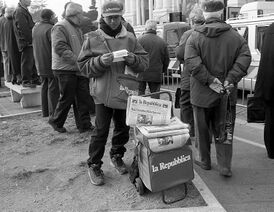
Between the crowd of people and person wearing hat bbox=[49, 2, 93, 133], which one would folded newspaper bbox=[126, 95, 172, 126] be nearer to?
the crowd of people

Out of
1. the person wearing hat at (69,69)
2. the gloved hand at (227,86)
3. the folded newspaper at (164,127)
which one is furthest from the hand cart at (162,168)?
the person wearing hat at (69,69)

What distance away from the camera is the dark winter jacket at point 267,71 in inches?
177

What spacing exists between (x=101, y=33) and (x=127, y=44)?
0.29 meters

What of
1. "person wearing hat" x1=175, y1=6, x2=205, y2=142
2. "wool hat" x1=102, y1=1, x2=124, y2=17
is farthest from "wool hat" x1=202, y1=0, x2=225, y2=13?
"person wearing hat" x1=175, y1=6, x2=205, y2=142

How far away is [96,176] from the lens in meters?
4.12

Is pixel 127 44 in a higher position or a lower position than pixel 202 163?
higher

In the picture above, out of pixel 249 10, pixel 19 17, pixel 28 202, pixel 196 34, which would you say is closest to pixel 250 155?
pixel 196 34

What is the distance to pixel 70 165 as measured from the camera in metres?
4.73

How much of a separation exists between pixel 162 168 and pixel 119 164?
0.97 meters

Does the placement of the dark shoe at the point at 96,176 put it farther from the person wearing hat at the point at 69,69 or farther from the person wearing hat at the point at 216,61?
the person wearing hat at the point at 69,69

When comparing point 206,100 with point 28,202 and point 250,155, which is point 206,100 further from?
point 28,202

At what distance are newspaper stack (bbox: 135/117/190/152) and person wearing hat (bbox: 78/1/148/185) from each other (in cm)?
50

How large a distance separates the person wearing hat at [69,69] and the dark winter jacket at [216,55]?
2.14m

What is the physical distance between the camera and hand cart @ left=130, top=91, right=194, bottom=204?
3.52 m
